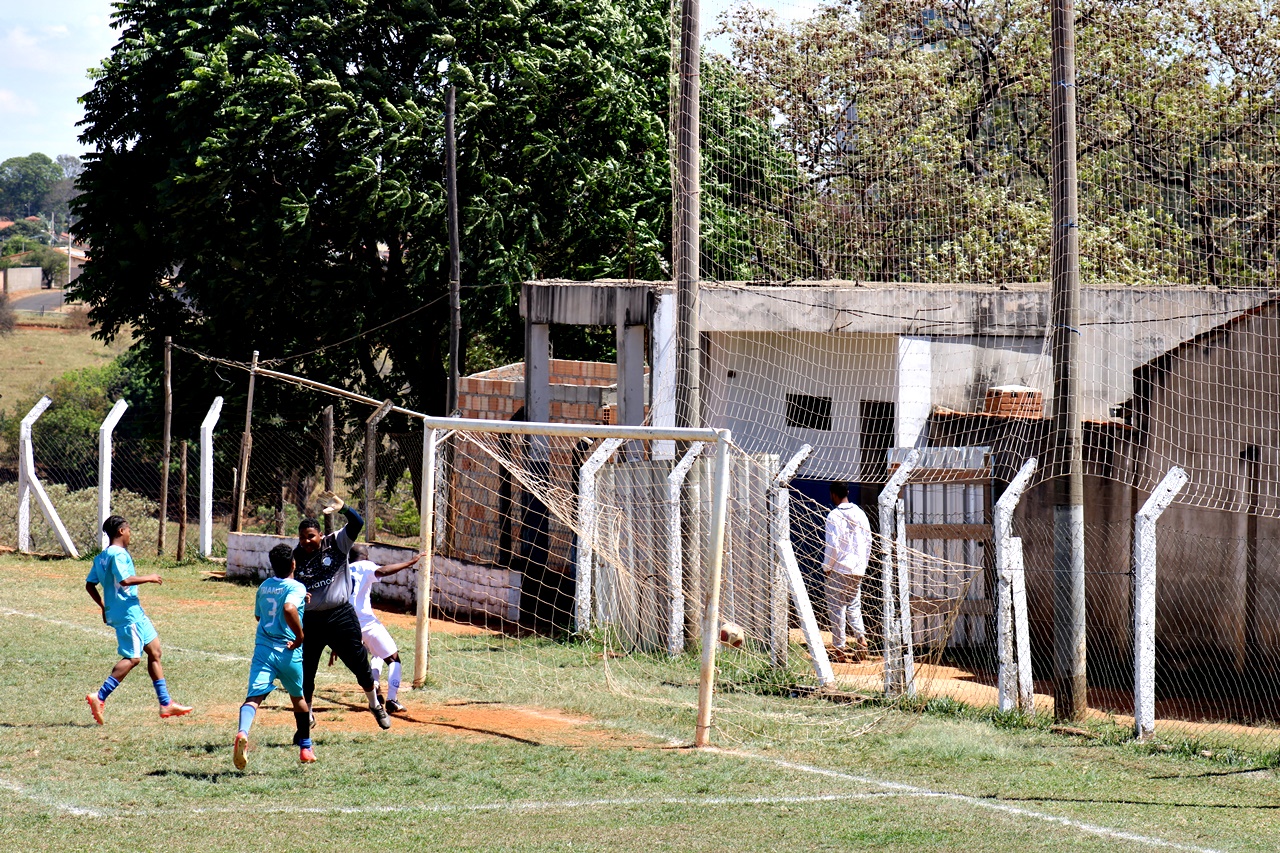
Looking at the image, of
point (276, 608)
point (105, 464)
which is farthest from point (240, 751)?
point (105, 464)

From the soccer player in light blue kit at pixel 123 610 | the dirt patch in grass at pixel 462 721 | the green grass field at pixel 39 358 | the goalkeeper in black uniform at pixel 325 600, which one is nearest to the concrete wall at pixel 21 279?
the green grass field at pixel 39 358

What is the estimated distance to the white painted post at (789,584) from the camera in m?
11.7

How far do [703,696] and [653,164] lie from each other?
55.7 feet

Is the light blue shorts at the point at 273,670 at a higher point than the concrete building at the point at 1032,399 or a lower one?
lower

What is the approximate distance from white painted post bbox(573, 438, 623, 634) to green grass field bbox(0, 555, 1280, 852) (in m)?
2.27

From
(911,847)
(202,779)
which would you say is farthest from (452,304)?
(911,847)

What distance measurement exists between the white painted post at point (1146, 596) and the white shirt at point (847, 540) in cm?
369

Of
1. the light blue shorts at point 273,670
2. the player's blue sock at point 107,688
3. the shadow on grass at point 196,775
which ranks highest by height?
the light blue shorts at point 273,670

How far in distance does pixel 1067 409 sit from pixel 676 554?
4482 millimetres

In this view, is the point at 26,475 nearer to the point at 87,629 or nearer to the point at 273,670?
the point at 87,629

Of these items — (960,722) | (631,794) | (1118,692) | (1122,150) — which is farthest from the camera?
(1122,150)

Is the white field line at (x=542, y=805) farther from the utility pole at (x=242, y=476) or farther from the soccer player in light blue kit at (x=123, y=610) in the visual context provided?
the utility pole at (x=242, y=476)

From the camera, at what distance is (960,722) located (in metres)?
10.6

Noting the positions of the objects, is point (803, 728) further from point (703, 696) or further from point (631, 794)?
point (631, 794)
